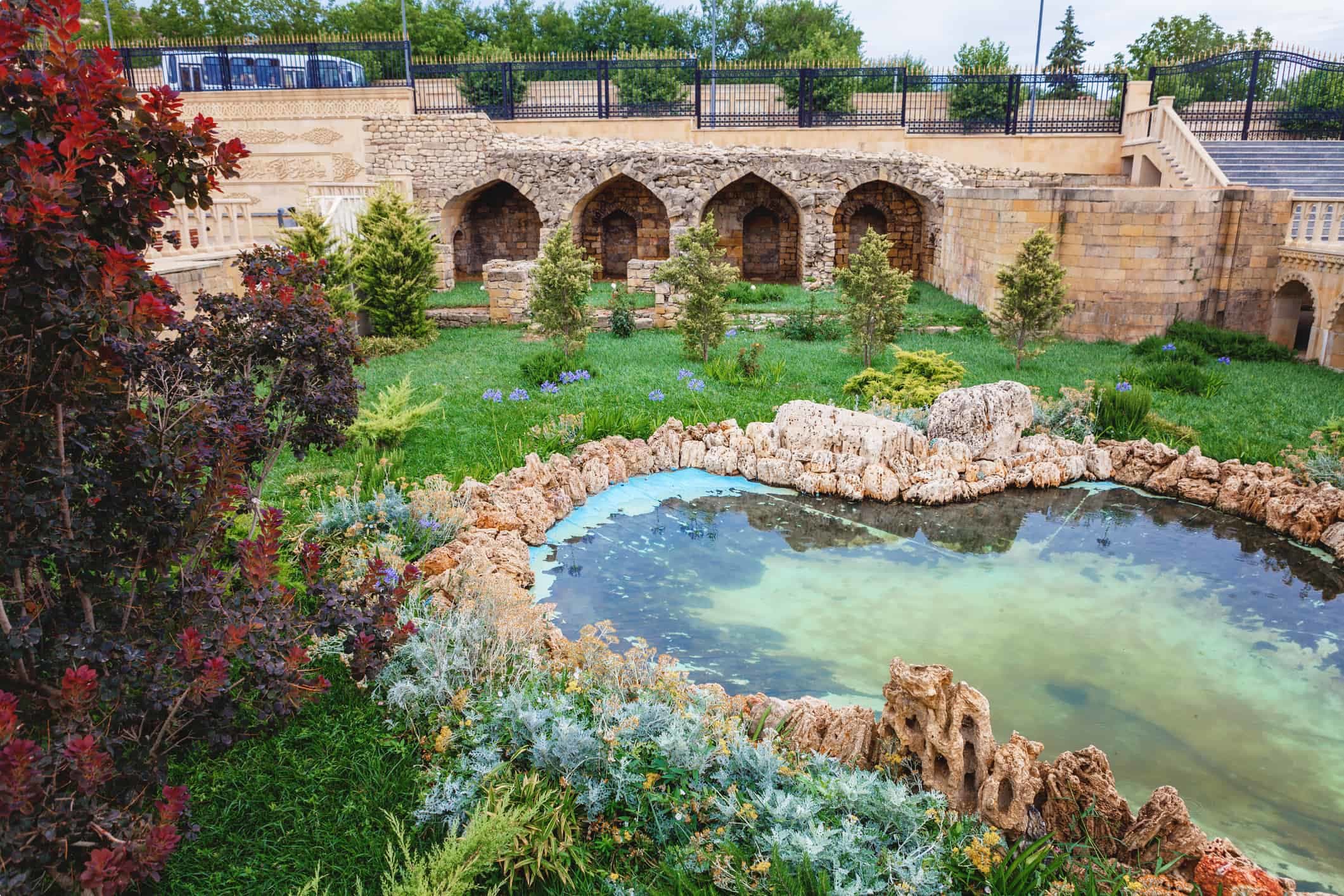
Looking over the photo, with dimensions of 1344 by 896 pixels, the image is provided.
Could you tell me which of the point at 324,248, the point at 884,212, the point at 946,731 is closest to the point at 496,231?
the point at 884,212

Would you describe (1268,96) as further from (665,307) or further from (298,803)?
(298,803)

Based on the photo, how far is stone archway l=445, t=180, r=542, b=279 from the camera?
75.7 ft

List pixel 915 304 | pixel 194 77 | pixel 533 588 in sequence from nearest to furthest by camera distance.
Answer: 1. pixel 533 588
2. pixel 915 304
3. pixel 194 77

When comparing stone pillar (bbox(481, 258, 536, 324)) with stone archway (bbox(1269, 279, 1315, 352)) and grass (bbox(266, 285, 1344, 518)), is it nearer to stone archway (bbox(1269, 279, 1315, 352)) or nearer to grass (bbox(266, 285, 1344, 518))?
grass (bbox(266, 285, 1344, 518))

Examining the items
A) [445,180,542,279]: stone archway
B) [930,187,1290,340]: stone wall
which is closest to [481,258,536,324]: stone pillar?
[930,187,1290,340]: stone wall

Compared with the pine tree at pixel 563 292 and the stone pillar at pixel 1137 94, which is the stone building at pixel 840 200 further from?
the pine tree at pixel 563 292

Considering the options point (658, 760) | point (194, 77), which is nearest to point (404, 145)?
point (194, 77)

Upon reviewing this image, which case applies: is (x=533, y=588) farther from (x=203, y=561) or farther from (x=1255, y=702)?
(x=1255, y=702)

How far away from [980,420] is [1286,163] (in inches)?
569

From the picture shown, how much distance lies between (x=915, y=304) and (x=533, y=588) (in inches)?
493

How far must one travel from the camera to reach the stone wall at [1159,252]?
1310 cm

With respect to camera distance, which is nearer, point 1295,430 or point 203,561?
point 203,561

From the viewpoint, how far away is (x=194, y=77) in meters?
22.4

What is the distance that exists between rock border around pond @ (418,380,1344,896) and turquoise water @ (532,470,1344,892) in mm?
230
